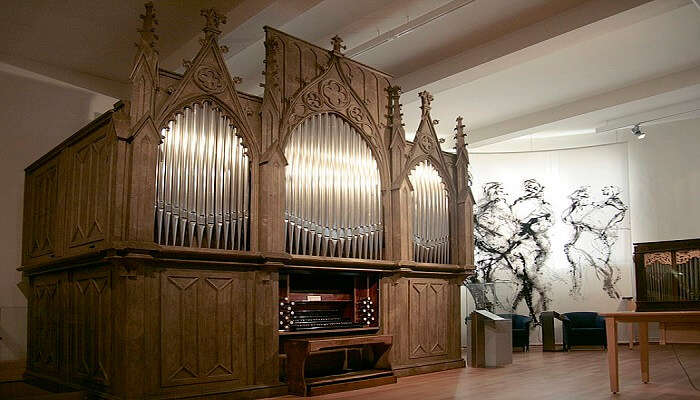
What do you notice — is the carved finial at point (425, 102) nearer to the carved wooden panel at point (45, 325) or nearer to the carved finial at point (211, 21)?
the carved finial at point (211, 21)

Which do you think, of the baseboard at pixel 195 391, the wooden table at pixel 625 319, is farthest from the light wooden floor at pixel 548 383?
the baseboard at pixel 195 391

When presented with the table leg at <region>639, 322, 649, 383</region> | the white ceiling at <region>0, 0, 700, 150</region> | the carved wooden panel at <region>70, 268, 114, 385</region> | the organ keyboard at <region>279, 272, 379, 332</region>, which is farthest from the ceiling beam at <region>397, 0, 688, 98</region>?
the carved wooden panel at <region>70, 268, 114, 385</region>

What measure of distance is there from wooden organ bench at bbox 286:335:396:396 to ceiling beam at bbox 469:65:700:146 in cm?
701

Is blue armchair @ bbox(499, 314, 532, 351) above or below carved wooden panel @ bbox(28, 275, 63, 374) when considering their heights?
below

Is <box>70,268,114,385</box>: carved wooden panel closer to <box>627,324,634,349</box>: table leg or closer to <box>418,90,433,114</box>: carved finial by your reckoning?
<box>418,90,433,114</box>: carved finial

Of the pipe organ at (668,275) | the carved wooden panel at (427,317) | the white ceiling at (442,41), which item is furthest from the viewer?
the pipe organ at (668,275)

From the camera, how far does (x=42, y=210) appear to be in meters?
8.50

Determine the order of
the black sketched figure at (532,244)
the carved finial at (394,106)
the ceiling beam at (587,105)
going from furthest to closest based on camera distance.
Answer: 1. the black sketched figure at (532,244)
2. the ceiling beam at (587,105)
3. the carved finial at (394,106)

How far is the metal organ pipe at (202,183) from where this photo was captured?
6.53 m

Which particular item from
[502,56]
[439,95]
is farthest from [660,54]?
[439,95]

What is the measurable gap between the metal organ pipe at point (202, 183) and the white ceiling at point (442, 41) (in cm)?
230

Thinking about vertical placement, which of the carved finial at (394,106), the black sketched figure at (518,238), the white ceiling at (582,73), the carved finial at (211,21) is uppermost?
the white ceiling at (582,73)

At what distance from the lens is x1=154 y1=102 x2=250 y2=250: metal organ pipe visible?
257 inches

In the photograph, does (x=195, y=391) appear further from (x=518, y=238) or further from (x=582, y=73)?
(x=518, y=238)
